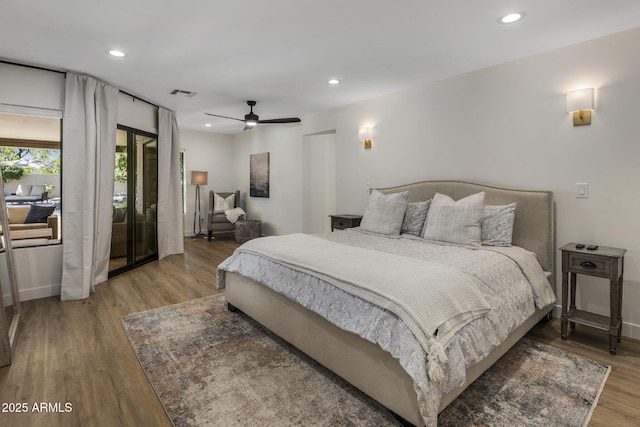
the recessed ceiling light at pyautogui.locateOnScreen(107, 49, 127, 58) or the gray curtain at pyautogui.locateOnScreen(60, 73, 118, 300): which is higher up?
the recessed ceiling light at pyautogui.locateOnScreen(107, 49, 127, 58)

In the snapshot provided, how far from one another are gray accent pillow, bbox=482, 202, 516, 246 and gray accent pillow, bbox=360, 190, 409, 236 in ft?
2.71

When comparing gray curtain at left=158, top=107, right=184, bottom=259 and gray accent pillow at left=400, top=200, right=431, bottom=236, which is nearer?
gray accent pillow at left=400, top=200, right=431, bottom=236

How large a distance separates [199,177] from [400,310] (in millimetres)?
6468

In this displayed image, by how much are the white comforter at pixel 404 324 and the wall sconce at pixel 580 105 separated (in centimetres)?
121

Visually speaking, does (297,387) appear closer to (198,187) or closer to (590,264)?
(590,264)

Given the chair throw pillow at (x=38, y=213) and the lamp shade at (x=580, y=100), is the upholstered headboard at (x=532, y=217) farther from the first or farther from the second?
the chair throw pillow at (x=38, y=213)

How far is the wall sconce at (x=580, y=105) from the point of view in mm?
2738

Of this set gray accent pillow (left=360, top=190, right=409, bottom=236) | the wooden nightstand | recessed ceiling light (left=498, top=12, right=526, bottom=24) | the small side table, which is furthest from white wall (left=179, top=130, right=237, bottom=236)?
recessed ceiling light (left=498, top=12, right=526, bottom=24)

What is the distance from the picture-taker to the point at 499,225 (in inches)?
117

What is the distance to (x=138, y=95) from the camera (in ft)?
14.9

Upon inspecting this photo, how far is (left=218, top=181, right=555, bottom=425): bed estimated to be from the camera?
1.58 m

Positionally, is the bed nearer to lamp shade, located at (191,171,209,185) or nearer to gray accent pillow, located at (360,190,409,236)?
gray accent pillow, located at (360,190,409,236)

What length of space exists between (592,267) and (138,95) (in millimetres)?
5354

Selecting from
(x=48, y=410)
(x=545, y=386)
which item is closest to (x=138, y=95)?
(x=48, y=410)
